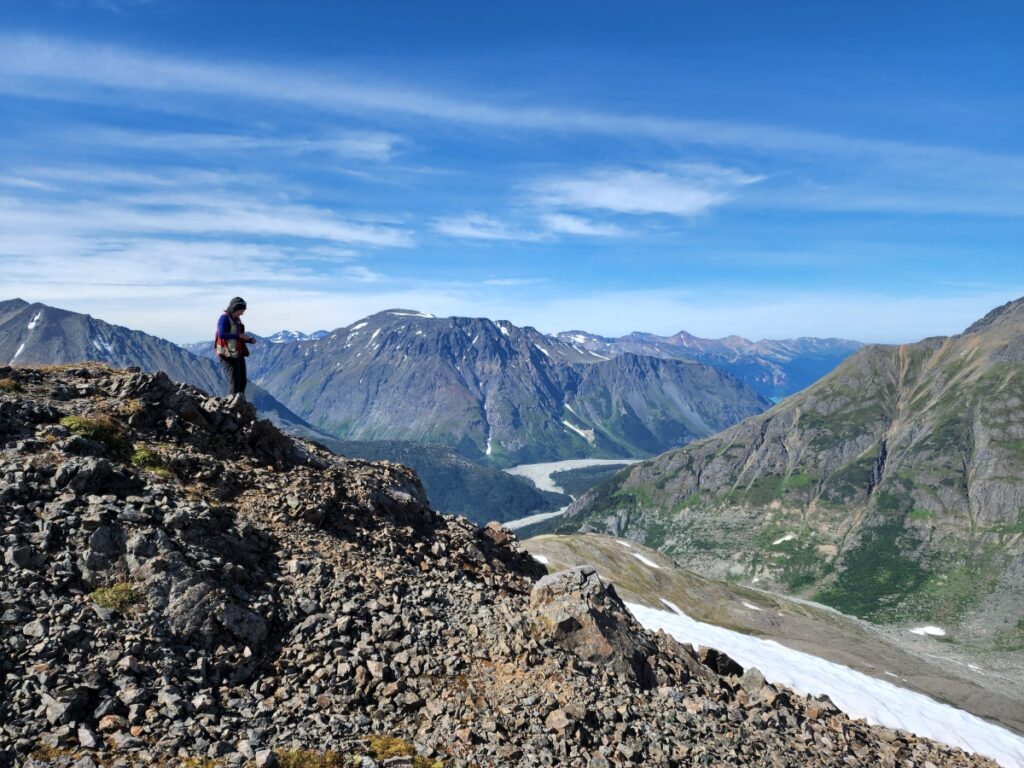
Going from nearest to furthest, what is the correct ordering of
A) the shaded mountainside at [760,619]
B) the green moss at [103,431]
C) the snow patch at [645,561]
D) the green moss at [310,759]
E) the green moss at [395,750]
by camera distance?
the green moss at [310,759] → the green moss at [395,750] → the green moss at [103,431] → the shaded mountainside at [760,619] → the snow patch at [645,561]

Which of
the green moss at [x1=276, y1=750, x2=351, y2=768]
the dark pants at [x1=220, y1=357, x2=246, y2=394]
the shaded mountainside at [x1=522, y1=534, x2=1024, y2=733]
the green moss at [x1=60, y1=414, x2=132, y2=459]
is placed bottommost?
the shaded mountainside at [x1=522, y1=534, x2=1024, y2=733]

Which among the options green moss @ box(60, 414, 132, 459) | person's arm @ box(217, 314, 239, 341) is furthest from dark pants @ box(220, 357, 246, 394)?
green moss @ box(60, 414, 132, 459)

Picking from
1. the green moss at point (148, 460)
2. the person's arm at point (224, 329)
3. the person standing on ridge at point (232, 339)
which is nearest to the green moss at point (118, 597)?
the green moss at point (148, 460)

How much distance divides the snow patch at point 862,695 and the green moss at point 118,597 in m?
55.1

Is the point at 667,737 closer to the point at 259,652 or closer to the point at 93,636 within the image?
the point at 259,652

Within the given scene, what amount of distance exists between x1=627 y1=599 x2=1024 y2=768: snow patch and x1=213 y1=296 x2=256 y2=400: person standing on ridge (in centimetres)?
5101

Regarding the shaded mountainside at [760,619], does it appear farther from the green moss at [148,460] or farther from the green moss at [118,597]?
the green moss at [118,597]

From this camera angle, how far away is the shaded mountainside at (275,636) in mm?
12836

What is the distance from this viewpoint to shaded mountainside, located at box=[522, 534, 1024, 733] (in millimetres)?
115125

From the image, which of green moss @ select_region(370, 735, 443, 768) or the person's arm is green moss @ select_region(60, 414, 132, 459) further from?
green moss @ select_region(370, 735, 443, 768)

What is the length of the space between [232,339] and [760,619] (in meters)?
148

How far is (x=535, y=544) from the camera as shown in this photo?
14175 centimetres

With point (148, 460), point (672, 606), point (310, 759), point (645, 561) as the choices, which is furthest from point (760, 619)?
point (310, 759)

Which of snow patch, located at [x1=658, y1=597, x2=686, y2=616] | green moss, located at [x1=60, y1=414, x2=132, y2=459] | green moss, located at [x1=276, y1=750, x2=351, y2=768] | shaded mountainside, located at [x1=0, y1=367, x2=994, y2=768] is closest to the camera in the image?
green moss, located at [x1=276, y1=750, x2=351, y2=768]
